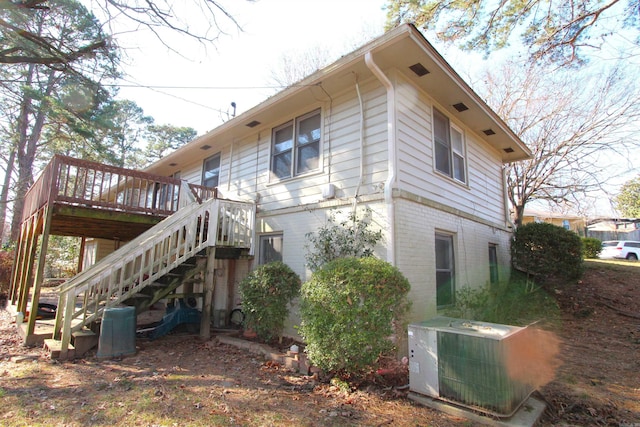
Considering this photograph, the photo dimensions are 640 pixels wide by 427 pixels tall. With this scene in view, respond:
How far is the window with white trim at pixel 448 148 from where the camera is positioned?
278 inches

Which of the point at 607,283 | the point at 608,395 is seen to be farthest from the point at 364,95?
the point at 607,283

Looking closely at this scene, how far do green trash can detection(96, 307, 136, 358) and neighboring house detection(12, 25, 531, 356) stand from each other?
0.54m

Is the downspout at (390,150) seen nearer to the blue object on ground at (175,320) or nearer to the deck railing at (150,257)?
the deck railing at (150,257)

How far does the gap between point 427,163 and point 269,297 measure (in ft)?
12.7

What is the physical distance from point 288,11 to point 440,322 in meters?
6.20

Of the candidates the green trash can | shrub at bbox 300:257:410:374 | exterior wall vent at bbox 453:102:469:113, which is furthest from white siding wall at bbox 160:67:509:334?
the green trash can

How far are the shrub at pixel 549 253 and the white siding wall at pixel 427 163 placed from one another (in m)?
1.04

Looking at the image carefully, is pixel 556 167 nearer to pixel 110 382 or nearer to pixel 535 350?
pixel 535 350

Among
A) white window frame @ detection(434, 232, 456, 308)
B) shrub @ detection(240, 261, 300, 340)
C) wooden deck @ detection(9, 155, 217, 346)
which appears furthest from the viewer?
white window frame @ detection(434, 232, 456, 308)

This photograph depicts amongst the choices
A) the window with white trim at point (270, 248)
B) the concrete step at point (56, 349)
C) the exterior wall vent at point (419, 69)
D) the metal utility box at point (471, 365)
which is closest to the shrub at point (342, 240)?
A: the window with white trim at point (270, 248)

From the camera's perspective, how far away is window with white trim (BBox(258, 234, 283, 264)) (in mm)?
7242

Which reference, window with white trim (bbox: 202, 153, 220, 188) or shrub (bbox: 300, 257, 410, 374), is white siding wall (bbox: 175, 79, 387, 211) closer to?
window with white trim (bbox: 202, 153, 220, 188)

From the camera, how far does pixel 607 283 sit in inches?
407

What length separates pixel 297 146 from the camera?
7277 millimetres
